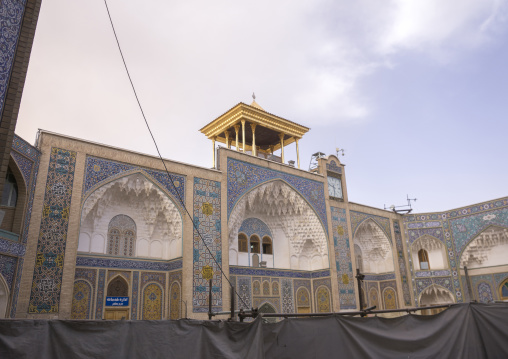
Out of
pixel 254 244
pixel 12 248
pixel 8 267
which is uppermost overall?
pixel 254 244

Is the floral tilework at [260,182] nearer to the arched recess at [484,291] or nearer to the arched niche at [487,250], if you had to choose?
the arched niche at [487,250]

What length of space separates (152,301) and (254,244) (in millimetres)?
4927

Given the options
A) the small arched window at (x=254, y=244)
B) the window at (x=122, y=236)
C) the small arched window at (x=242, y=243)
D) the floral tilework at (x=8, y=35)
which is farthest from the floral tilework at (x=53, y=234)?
the small arched window at (x=254, y=244)

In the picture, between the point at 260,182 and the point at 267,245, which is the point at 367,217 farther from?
the point at 260,182

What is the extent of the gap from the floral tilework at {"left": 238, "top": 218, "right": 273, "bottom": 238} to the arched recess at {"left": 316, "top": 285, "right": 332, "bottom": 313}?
2815mm

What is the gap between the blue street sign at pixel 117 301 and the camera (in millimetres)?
10656

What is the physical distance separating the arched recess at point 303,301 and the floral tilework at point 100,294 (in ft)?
23.6

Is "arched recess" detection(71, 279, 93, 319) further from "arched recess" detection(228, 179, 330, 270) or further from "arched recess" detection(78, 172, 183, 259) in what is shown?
"arched recess" detection(228, 179, 330, 270)

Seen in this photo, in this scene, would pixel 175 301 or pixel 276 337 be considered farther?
pixel 175 301

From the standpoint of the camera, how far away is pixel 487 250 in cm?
1758

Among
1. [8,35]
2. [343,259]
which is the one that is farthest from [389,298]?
[8,35]

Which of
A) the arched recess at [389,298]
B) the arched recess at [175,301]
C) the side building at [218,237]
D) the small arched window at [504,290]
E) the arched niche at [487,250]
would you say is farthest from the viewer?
the arched recess at [389,298]

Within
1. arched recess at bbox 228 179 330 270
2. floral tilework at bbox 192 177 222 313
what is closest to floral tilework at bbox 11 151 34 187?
floral tilework at bbox 192 177 222 313

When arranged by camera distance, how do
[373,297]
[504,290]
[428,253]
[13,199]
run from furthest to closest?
[428,253] < [373,297] < [504,290] < [13,199]
